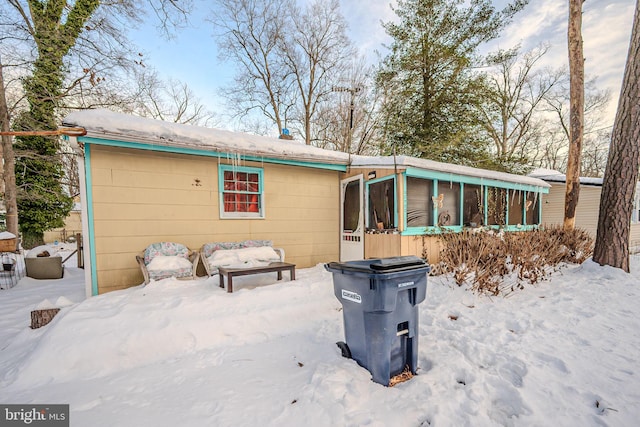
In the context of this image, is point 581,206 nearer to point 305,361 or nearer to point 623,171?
point 623,171

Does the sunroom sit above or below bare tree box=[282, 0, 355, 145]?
below

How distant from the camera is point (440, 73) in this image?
31.7ft

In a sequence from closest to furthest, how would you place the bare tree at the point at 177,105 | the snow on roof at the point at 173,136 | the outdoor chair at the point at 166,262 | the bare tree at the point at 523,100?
the snow on roof at the point at 173,136
the outdoor chair at the point at 166,262
the bare tree at the point at 177,105
the bare tree at the point at 523,100

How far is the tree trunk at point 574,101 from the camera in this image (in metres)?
6.32

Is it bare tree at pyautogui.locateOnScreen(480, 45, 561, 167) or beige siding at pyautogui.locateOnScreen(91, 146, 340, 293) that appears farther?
bare tree at pyautogui.locateOnScreen(480, 45, 561, 167)

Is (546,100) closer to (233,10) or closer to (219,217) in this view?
(233,10)

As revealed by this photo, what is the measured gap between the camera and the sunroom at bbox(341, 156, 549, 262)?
17.4ft

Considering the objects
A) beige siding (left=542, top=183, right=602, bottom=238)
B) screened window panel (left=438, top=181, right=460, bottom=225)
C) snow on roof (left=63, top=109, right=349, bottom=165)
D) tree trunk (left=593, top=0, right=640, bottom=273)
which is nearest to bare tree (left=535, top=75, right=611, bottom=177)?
beige siding (left=542, top=183, right=602, bottom=238)

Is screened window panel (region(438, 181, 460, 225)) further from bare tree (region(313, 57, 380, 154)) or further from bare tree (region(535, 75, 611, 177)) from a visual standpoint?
bare tree (region(535, 75, 611, 177))

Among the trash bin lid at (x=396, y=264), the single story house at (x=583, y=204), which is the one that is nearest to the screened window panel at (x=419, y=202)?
the trash bin lid at (x=396, y=264)

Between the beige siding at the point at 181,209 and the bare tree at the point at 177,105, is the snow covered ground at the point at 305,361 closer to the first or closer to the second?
the beige siding at the point at 181,209

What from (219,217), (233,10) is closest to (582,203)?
(219,217)

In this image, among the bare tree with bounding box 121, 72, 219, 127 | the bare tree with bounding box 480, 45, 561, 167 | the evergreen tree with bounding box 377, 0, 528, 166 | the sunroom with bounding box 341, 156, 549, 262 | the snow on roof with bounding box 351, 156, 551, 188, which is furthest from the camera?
the bare tree with bounding box 480, 45, 561, 167

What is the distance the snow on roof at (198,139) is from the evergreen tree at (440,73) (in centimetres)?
416
